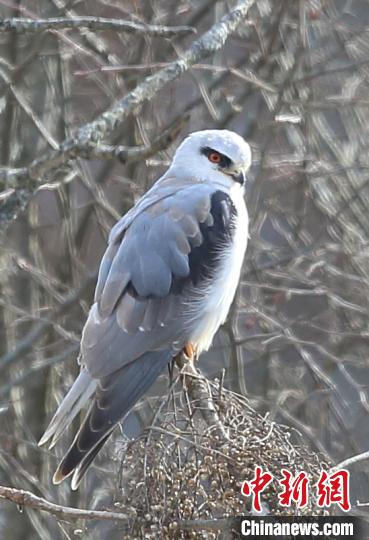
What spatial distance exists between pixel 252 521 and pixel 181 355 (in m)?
1.84

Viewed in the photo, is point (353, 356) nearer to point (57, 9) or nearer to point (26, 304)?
point (26, 304)

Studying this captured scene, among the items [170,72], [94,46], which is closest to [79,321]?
[94,46]

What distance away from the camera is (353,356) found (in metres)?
7.57

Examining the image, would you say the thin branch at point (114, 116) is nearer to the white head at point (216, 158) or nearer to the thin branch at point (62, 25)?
the thin branch at point (62, 25)

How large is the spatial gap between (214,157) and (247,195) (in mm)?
1656

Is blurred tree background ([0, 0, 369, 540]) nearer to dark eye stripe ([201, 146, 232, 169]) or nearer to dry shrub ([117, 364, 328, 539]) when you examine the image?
dark eye stripe ([201, 146, 232, 169])

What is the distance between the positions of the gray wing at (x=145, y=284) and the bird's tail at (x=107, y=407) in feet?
0.17

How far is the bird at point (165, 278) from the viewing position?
457 cm

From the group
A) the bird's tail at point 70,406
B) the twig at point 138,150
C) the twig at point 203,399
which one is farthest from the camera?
the bird's tail at point 70,406

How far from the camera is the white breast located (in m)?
4.94

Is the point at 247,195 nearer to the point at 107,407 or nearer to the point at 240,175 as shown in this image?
the point at 240,175

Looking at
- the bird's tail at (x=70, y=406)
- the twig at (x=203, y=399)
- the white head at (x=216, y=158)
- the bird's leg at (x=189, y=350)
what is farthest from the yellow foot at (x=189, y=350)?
the white head at (x=216, y=158)

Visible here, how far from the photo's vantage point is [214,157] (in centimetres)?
517

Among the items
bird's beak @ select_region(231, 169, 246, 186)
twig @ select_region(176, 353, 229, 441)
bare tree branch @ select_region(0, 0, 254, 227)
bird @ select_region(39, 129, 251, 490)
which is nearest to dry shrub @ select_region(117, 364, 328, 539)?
twig @ select_region(176, 353, 229, 441)
